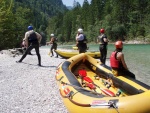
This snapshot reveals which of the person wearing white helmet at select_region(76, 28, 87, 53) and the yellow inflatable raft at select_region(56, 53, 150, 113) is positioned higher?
the person wearing white helmet at select_region(76, 28, 87, 53)

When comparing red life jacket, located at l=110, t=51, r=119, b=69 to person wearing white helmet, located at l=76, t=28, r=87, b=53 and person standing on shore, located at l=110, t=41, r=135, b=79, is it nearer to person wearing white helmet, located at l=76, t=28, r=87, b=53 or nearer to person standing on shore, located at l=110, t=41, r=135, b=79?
person standing on shore, located at l=110, t=41, r=135, b=79

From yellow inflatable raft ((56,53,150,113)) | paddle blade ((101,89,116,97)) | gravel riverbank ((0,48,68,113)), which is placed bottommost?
gravel riverbank ((0,48,68,113))

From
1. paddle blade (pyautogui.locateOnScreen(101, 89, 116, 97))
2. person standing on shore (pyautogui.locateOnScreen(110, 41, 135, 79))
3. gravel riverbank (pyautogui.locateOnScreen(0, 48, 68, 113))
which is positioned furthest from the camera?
person standing on shore (pyautogui.locateOnScreen(110, 41, 135, 79))

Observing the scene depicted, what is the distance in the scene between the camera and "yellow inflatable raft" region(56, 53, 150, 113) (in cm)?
429

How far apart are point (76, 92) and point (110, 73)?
283 centimetres

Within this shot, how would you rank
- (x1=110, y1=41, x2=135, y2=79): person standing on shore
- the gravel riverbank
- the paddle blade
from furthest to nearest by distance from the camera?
1. (x1=110, y1=41, x2=135, y2=79): person standing on shore
2. the paddle blade
3. the gravel riverbank

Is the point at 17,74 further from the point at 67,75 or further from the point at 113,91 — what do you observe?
the point at 113,91

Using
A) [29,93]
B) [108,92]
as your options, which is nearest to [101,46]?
[108,92]

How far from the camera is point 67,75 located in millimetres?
7605

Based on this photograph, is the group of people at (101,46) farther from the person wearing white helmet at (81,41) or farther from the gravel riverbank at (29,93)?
the gravel riverbank at (29,93)

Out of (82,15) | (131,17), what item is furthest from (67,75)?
(82,15)

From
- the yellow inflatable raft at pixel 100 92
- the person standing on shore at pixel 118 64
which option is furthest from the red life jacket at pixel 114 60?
the yellow inflatable raft at pixel 100 92

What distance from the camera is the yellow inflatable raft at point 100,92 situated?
429cm

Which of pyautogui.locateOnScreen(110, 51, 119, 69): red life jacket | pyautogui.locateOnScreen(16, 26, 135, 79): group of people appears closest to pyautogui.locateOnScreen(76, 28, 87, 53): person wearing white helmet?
pyautogui.locateOnScreen(16, 26, 135, 79): group of people
